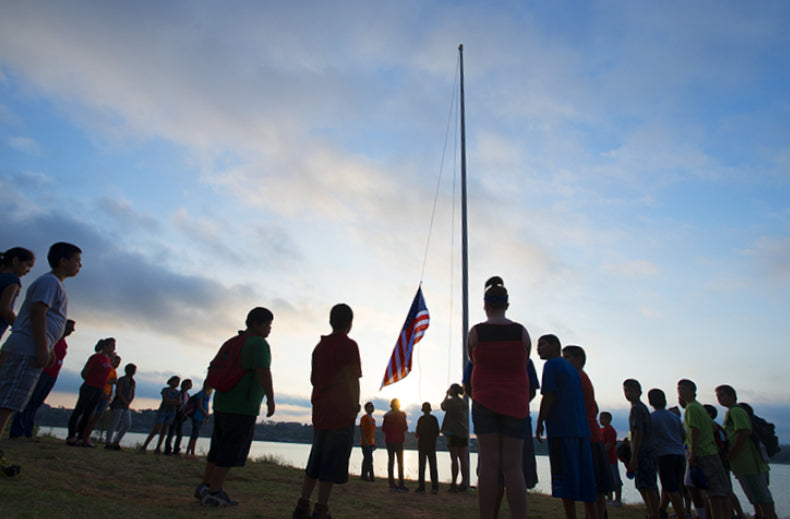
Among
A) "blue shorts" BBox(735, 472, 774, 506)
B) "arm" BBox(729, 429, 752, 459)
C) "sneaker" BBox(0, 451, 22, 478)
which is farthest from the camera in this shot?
"arm" BBox(729, 429, 752, 459)

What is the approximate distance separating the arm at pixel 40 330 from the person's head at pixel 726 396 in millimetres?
8802

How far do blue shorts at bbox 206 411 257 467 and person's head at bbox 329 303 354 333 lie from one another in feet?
4.39

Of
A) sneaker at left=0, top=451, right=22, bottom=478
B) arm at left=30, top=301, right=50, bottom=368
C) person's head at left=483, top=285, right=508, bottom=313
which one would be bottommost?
sneaker at left=0, top=451, right=22, bottom=478

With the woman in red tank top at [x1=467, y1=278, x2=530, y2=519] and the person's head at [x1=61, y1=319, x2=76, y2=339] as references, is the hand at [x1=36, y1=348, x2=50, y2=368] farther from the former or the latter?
the person's head at [x1=61, y1=319, x2=76, y2=339]

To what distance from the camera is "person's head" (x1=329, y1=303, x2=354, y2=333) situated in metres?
4.91

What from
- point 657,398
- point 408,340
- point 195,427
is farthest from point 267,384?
point 408,340

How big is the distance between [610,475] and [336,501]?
358 centimetres

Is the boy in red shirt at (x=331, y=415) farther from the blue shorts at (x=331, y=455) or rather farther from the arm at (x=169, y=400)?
the arm at (x=169, y=400)

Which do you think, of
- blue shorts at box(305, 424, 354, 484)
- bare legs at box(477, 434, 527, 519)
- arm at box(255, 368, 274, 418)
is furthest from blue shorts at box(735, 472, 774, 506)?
arm at box(255, 368, 274, 418)

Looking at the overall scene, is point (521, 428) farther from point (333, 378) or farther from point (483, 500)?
point (333, 378)

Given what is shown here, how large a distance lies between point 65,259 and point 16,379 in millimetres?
1250

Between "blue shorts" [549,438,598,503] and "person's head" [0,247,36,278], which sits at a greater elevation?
"person's head" [0,247,36,278]

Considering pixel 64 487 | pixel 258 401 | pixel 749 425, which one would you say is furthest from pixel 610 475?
pixel 64 487

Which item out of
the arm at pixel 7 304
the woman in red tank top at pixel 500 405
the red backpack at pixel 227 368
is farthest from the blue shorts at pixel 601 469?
the arm at pixel 7 304
